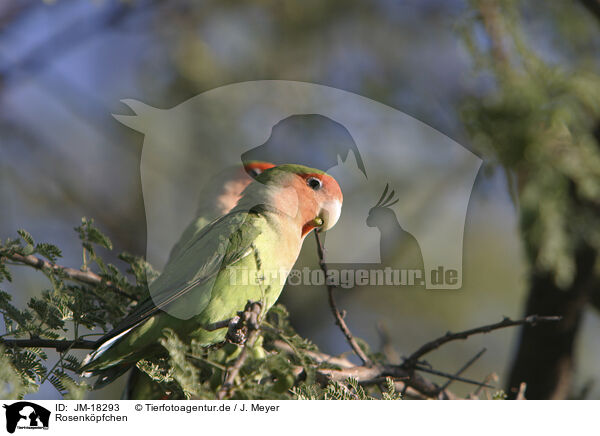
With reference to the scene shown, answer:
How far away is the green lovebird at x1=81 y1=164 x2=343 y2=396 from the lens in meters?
0.88

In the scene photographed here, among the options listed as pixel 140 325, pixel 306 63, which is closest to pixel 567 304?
pixel 140 325

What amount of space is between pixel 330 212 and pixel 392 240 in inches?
19.0

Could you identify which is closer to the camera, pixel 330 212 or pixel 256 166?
pixel 330 212

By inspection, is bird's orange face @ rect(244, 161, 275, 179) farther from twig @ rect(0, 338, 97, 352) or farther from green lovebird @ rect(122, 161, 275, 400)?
twig @ rect(0, 338, 97, 352)

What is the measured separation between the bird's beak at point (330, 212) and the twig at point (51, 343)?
0.47m

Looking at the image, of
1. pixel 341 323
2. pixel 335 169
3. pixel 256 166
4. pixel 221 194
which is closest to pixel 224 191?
pixel 221 194

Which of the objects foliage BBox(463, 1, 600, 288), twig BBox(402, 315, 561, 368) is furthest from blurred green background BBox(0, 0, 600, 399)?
twig BBox(402, 315, 561, 368)

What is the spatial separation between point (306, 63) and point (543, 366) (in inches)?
57.2

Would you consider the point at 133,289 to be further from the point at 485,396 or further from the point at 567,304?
the point at 567,304

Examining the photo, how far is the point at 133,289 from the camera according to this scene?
1016mm

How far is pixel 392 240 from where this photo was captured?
143 centimetres

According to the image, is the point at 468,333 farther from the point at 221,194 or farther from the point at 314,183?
the point at 221,194

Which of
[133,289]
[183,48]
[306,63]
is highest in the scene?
[183,48]
